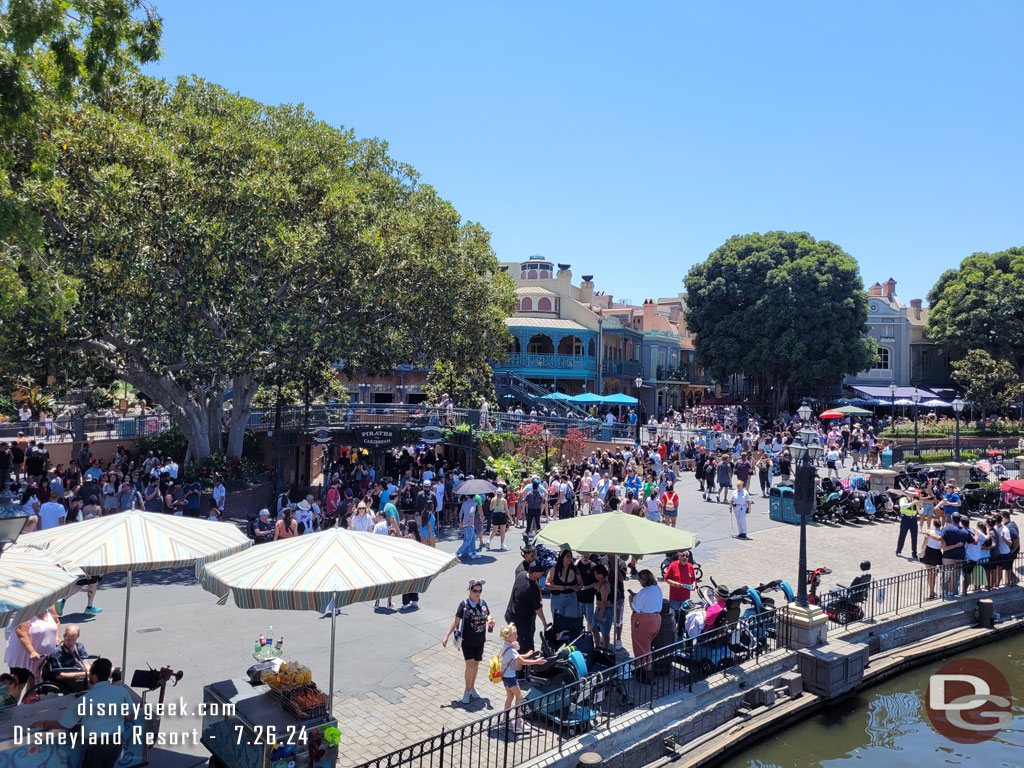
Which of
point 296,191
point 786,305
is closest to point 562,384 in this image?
point 786,305

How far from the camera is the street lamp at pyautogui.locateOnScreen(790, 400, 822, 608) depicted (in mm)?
11391

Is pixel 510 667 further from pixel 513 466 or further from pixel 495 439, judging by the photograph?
pixel 495 439

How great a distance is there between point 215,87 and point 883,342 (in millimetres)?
50932

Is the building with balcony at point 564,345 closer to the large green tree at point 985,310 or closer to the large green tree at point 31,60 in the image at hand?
the large green tree at point 985,310

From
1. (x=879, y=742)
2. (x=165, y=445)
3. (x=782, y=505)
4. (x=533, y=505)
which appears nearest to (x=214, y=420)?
(x=165, y=445)

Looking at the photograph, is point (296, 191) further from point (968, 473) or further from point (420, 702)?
point (968, 473)

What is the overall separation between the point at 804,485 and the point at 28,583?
1021 cm

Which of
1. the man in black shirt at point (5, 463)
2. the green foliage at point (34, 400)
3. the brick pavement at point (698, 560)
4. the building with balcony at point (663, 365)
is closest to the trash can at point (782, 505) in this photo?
the brick pavement at point (698, 560)

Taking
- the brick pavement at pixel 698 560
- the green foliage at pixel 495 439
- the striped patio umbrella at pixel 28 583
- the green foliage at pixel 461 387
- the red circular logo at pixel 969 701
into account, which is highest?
the green foliage at pixel 461 387

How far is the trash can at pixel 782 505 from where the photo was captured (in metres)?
21.6

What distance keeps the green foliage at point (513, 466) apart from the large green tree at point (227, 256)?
3844 millimetres

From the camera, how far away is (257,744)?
641 centimetres

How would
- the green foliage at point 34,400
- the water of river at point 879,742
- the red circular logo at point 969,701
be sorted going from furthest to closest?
the green foliage at point 34,400 < the red circular logo at point 969,701 < the water of river at point 879,742

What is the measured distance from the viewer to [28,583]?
655cm
